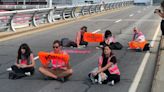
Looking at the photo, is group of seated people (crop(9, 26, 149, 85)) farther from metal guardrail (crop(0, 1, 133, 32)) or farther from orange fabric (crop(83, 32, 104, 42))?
metal guardrail (crop(0, 1, 133, 32))

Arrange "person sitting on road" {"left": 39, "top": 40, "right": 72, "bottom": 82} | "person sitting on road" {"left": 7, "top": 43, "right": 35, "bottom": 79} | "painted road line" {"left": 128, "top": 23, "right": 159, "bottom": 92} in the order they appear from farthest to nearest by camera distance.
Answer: "person sitting on road" {"left": 7, "top": 43, "right": 35, "bottom": 79}
"person sitting on road" {"left": 39, "top": 40, "right": 72, "bottom": 82}
"painted road line" {"left": 128, "top": 23, "right": 159, "bottom": 92}

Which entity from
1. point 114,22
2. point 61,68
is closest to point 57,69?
point 61,68

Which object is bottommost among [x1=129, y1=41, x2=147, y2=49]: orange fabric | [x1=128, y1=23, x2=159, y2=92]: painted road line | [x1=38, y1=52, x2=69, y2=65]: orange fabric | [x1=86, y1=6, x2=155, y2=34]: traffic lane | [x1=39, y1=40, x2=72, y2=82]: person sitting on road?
[x1=86, y1=6, x2=155, y2=34]: traffic lane

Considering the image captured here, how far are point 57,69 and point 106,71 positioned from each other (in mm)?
1146

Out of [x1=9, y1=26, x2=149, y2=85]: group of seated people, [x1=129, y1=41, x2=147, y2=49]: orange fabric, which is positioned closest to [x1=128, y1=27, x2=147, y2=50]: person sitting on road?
[x1=129, y1=41, x2=147, y2=49]: orange fabric

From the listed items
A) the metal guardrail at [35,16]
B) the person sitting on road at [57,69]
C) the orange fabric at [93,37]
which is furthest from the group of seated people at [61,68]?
the metal guardrail at [35,16]

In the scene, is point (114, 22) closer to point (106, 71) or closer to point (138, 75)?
point (138, 75)

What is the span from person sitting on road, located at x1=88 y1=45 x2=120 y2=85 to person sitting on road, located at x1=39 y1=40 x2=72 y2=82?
630mm

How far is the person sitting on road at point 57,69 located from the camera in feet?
32.5

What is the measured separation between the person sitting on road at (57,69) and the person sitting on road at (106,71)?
0.63 m

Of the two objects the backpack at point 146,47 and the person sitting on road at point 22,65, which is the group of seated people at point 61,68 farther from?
the backpack at point 146,47

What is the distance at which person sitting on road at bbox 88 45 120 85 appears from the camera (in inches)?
376

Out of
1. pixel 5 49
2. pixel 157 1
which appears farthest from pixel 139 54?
pixel 157 1

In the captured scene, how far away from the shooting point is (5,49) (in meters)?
16.5
